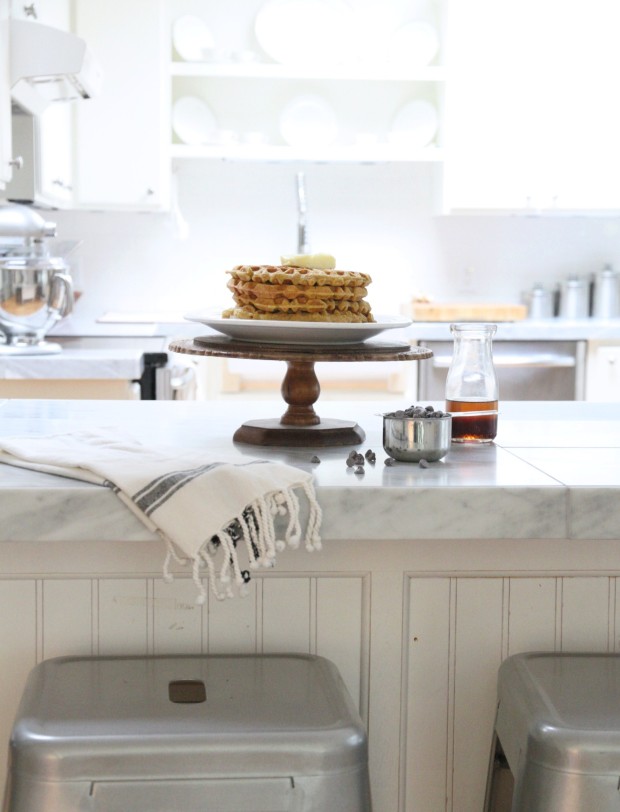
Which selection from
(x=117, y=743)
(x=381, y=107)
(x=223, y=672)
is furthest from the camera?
(x=381, y=107)

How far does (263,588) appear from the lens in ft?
5.08

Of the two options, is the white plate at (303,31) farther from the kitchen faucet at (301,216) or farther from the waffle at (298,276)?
the waffle at (298,276)

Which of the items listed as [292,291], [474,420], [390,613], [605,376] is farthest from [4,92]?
[605,376]

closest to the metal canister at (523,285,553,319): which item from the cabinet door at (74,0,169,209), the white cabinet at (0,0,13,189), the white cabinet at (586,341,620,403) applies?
the white cabinet at (586,341,620,403)

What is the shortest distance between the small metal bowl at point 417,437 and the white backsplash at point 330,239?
10.6 feet

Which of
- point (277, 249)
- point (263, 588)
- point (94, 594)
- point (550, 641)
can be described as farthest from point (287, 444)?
point (277, 249)

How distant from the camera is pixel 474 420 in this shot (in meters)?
1.65

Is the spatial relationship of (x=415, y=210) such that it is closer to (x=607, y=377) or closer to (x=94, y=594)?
(x=607, y=377)

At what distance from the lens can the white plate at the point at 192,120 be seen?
441cm

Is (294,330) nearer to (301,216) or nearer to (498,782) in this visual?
(498,782)

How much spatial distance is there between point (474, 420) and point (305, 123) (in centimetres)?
309

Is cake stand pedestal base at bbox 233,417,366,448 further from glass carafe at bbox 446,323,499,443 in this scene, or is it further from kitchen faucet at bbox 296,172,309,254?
kitchen faucet at bbox 296,172,309,254

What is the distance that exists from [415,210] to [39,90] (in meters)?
1.91

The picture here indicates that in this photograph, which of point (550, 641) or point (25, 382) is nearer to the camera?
point (550, 641)
